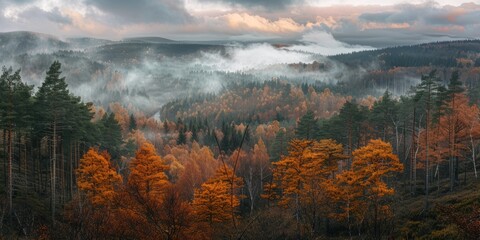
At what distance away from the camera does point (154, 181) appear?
38375mm

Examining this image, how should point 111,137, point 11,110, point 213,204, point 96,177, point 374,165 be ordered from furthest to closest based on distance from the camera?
point 111,137 < point 213,204 < point 96,177 < point 374,165 < point 11,110

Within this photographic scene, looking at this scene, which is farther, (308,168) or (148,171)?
(308,168)

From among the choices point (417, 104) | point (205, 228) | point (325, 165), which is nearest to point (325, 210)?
point (325, 165)

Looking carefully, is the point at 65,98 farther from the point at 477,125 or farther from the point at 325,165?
the point at 477,125

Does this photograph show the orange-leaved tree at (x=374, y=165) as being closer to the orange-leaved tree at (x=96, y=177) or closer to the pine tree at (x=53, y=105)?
the orange-leaved tree at (x=96, y=177)

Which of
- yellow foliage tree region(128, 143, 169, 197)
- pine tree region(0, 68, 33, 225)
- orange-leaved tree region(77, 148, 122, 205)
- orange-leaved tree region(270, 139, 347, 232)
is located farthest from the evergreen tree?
orange-leaved tree region(270, 139, 347, 232)

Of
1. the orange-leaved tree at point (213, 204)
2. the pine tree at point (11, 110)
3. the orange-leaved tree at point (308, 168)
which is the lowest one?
the orange-leaved tree at point (213, 204)

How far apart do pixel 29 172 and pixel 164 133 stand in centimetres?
12669

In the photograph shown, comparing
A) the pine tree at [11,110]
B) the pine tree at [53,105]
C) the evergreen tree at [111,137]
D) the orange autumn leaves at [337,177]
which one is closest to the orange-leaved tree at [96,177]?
the pine tree at [53,105]

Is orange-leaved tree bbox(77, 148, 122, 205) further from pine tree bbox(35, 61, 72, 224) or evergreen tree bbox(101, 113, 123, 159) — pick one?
evergreen tree bbox(101, 113, 123, 159)

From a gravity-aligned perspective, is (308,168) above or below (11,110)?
below

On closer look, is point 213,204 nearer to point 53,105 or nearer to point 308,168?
point 308,168

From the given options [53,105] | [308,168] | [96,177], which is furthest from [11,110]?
[308,168]

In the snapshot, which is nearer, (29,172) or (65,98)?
(65,98)
